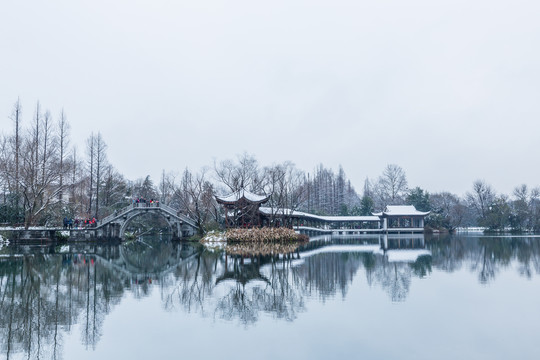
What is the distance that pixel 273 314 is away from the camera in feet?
26.6

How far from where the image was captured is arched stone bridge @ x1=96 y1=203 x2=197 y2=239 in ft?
109

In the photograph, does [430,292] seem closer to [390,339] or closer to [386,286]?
[386,286]

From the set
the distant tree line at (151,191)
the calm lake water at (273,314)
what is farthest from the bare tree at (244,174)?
the calm lake water at (273,314)

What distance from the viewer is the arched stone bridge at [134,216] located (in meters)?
33.2

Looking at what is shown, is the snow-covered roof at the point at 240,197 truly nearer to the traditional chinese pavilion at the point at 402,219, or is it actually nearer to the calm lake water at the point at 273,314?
the calm lake water at the point at 273,314

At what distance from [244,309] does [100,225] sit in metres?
27.5

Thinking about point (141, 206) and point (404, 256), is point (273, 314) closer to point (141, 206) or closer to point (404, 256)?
point (404, 256)

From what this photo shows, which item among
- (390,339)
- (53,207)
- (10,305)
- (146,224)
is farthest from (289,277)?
(146,224)

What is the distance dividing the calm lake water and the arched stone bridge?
763 inches

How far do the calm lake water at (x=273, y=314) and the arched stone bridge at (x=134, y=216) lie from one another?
63.6 ft

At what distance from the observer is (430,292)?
10117 millimetres

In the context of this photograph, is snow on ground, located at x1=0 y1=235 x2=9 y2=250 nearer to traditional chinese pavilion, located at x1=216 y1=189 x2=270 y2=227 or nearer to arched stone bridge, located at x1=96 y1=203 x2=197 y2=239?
arched stone bridge, located at x1=96 y1=203 x2=197 y2=239

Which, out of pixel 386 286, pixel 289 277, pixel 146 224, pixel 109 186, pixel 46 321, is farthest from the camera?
pixel 146 224

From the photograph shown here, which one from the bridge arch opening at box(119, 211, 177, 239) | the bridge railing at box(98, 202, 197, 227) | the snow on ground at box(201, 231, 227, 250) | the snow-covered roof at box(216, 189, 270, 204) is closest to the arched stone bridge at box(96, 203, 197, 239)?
the bridge railing at box(98, 202, 197, 227)
